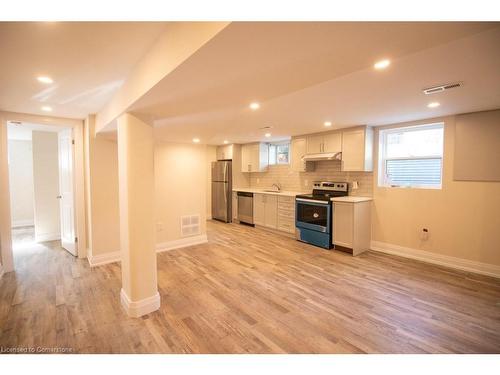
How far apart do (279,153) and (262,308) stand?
4566mm

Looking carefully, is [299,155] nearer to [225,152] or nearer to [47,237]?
[225,152]

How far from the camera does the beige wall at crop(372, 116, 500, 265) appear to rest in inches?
130

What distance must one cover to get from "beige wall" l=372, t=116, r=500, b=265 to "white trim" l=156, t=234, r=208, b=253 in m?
3.31

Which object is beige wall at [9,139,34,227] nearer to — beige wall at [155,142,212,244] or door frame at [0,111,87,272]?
door frame at [0,111,87,272]

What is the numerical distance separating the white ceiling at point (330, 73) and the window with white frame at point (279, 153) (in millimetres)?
2728

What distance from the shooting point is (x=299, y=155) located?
5.30 m

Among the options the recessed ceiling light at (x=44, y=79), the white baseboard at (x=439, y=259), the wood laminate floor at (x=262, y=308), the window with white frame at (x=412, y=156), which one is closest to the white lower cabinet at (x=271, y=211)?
the wood laminate floor at (x=262, y=308)

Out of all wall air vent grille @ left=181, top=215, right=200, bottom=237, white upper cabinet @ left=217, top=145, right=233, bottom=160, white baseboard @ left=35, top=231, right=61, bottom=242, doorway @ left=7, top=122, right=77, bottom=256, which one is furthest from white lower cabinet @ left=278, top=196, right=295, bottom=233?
white baseboard @ left=35, top=231, right=61, bottom=242

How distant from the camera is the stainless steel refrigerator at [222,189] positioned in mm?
6754

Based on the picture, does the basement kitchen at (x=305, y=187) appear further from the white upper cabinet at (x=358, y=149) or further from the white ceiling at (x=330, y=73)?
the white ceiling at (x=330, y=73)

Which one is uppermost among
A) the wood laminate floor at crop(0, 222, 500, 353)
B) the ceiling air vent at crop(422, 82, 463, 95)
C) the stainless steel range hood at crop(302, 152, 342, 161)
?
the ceiling air vent at crop(422, 82, 463, 95)

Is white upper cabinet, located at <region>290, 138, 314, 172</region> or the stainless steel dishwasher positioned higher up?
white upper cabinet, located at <region>290, 138, 314, 172</region>

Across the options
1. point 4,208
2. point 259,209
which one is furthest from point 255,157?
point 4,208
